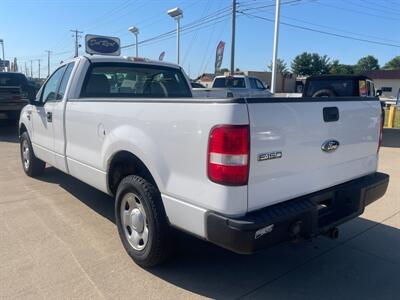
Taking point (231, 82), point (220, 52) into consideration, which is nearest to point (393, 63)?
point (220, 52)

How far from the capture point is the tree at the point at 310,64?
94.8 metres

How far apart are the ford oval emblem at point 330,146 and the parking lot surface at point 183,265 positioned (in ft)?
3.69

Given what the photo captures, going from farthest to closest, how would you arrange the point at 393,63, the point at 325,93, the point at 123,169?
the point at 393,63 → the point at 325,93 → the point at 123,169

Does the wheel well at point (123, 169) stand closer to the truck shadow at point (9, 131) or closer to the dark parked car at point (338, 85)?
the dark parked car at point (338, 85)

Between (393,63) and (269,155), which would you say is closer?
(269,155)

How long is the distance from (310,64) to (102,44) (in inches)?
3423

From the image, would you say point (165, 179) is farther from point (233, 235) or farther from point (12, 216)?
point (12, 216)

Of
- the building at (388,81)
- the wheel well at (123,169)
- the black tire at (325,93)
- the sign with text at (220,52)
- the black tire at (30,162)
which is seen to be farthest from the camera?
the building at (388,81)

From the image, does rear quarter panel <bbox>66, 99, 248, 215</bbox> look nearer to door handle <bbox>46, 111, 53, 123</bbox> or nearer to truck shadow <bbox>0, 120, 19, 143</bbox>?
door handle <bbox>46, 111, 53, 123</bbox>

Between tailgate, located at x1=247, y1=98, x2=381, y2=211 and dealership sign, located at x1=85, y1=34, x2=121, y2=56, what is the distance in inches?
533

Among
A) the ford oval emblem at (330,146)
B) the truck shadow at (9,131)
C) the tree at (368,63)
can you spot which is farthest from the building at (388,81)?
the ford oval emblem at (330,146)

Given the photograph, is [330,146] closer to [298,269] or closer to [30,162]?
[298,269]

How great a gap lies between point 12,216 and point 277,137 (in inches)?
140

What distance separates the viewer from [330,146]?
317cm
